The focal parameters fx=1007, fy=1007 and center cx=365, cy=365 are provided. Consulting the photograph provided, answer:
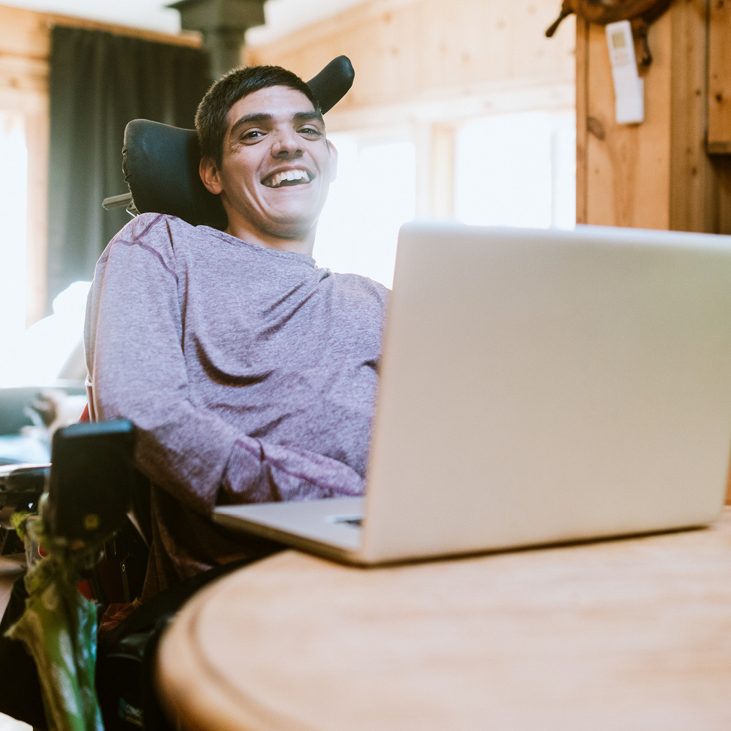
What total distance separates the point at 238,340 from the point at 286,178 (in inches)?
15.3

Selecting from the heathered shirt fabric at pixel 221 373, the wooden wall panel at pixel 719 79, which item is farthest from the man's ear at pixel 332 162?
the wooden wall panel at pixel 719 79

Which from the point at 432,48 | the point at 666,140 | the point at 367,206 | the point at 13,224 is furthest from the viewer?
the point at 367,206

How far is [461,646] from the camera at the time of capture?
597 millimetres

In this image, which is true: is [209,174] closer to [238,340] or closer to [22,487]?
[238,340]

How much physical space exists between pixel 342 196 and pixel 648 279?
216 inches

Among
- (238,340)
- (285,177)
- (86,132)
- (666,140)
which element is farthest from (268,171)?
(86,132)

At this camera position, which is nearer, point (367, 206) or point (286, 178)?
point (286, 178)

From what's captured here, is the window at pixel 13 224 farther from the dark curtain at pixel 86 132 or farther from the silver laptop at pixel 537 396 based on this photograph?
the silver laptop at pixel 537 396

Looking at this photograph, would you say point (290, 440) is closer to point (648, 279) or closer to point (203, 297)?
point (203, 297)

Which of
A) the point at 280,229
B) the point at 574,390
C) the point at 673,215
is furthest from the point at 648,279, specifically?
the point at 673,215

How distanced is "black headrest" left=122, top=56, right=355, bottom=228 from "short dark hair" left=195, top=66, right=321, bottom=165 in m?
0.02

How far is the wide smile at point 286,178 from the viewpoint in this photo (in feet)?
5.41

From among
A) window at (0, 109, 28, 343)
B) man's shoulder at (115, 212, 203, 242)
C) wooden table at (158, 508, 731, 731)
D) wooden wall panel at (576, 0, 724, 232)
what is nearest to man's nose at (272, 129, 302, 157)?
man's shoulder at (115, 212, 203, 242)

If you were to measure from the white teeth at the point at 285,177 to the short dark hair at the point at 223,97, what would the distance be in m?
0.09
